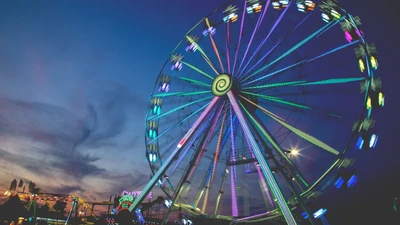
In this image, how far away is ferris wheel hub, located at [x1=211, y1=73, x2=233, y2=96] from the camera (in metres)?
16.0

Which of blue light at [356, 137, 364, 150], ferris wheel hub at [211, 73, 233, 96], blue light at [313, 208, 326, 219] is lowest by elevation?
blue light at [313, 208, 326, 219]

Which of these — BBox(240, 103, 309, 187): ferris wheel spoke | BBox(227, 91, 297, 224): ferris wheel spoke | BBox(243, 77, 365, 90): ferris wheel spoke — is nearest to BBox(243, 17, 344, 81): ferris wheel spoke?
BBox(243, 77, 365, 90): ferris wheel spoke

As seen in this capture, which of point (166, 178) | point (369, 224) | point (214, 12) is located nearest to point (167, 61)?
point (214, 12)

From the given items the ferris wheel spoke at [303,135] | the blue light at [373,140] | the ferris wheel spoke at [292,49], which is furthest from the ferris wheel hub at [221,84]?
the blue light at [373,140]

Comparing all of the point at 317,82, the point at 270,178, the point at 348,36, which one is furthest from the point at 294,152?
the point at 348,36

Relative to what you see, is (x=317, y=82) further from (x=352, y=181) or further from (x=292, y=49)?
(x=352, y=181)

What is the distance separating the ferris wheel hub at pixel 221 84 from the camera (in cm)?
1600

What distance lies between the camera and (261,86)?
15430 millimetres

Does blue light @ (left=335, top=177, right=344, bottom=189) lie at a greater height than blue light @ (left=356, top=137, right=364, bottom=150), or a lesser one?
lesser

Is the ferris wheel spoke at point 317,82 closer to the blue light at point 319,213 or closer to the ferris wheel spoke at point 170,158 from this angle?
the ferris wheel spoke at point 170,158

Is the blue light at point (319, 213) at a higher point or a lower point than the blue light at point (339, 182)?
lower

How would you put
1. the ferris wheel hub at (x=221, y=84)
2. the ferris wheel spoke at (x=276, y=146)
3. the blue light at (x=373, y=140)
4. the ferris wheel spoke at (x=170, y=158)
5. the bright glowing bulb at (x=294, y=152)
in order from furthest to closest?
the bright glowing bulb at (x=294, y=152), the ferris wheel hub at (x=221, y=84), the ferris wheel spoke at (x=170, y=158), the ferris wheel spoke at (x=276, y=146), the blue light at (x=373, y=140)

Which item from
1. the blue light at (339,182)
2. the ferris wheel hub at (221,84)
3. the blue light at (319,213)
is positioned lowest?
the blue light at (319,213)

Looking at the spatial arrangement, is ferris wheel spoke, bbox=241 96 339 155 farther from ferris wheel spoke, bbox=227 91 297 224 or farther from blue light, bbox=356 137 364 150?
ferris wheel spoke, bbox=227 91 297 224
